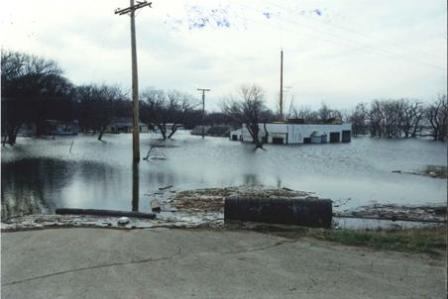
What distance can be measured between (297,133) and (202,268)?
72.8 metres

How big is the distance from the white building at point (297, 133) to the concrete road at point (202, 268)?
67.0 meters

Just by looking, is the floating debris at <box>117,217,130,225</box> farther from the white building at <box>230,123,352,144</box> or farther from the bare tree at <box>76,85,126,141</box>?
the white building at <box>230,123,352,144</box>

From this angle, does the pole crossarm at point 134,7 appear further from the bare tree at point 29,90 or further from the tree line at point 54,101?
the bare tree at point 29,90

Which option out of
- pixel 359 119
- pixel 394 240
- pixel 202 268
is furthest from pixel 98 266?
pixel 359 119

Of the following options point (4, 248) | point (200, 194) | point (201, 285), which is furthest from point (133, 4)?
point (201, 285)

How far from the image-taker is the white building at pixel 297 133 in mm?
75062

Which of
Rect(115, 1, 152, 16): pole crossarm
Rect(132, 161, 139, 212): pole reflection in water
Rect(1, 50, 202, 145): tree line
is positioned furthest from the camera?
Rect(1, 50, 202, 145): tree line

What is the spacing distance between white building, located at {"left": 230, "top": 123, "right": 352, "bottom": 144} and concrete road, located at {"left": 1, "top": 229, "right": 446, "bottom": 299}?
67030 millimetres

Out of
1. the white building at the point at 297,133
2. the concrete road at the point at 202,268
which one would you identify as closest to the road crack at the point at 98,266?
the concrete road at the point at 202,268

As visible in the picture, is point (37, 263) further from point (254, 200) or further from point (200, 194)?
point (200, 194)

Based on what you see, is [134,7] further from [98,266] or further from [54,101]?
[54,101]

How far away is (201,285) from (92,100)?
68.5m

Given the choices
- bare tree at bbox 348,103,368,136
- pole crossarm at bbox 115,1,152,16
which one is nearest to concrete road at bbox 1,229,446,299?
pole crossarm at bbox 115,1,152,16

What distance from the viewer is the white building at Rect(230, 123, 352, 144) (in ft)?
246
